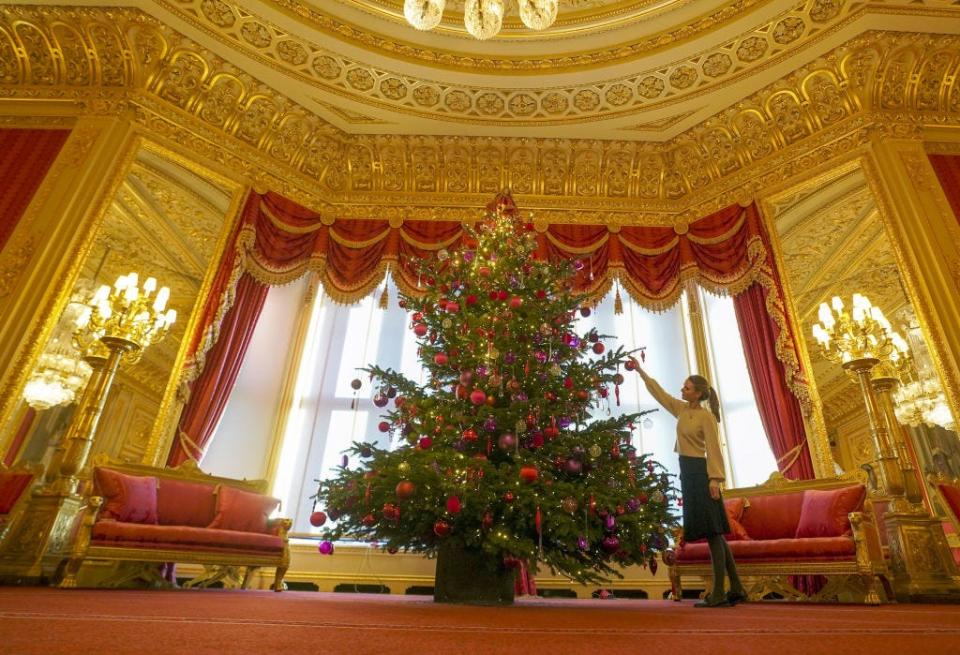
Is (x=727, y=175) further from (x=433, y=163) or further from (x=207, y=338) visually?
(x=207, y=338)

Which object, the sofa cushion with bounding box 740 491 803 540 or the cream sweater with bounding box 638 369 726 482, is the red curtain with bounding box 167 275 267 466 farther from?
the sofa cushion with bounding box 740 491 803 540

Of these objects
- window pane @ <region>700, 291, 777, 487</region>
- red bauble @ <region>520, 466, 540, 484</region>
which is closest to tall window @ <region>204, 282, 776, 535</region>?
window pane @ <region>700, 291, 777, 487</region>

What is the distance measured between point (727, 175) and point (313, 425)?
16.1 ft

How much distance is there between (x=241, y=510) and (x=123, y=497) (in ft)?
2.70

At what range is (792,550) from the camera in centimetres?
335

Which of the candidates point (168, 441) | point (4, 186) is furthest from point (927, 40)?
point (4, 186)

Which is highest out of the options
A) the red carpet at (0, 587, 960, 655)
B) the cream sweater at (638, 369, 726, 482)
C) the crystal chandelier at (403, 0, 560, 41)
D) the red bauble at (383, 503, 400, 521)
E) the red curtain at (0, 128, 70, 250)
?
the crystal chandelier at (403, 0, 560, 41)

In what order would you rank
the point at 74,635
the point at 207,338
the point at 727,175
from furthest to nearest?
the point at 727,175
the point at 207,338
the point at 74,635

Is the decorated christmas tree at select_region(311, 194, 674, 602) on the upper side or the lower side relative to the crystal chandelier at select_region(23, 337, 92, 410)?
lower

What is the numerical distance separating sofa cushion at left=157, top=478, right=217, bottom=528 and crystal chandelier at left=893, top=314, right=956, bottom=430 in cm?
704

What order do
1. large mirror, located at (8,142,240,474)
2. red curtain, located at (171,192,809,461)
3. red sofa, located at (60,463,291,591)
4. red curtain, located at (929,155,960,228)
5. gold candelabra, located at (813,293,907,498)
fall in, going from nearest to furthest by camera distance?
red sofa, located at (60,463,291,591) → gold candelabra, located at (813,293,907,498) → red curtain, located at (929,155,960,228) → red curtain, located at (171,192,809,461) → large mirror, located at (8,142,240,474)

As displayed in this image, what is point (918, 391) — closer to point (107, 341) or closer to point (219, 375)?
point (219, 375)

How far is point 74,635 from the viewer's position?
97 centimetres

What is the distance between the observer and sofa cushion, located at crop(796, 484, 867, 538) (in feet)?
11.3
